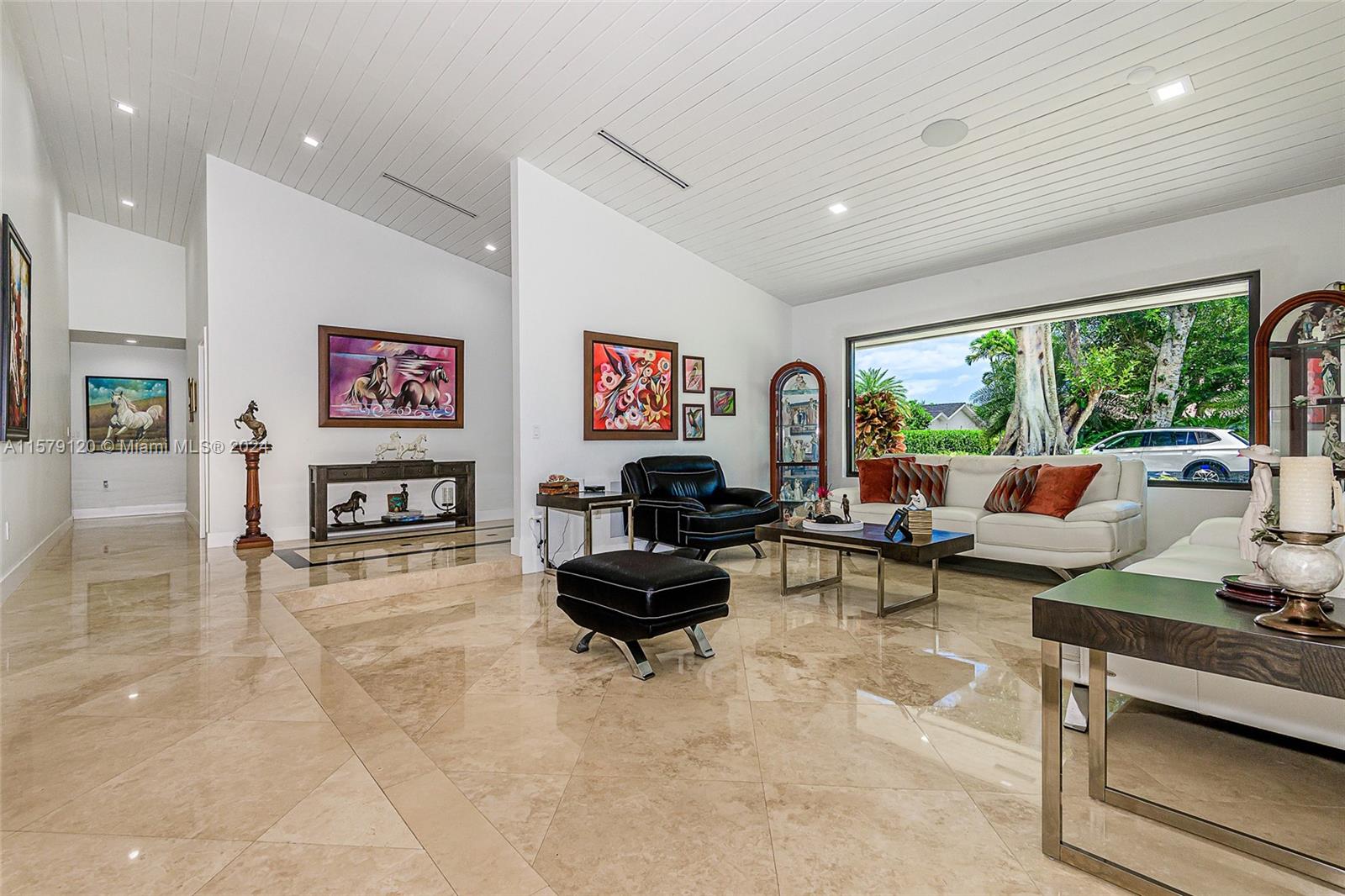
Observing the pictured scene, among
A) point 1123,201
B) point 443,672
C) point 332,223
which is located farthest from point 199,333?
point 1123,201

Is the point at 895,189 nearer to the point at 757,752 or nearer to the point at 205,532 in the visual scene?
the point at 757,752

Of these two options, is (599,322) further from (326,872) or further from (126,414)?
(126,414)

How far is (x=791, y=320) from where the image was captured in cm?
779

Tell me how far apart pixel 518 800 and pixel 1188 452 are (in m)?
6.06

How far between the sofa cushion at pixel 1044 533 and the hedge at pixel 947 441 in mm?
2489

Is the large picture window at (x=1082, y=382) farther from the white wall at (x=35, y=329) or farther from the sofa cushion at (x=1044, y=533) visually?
the white wall at (x=35, y=329)

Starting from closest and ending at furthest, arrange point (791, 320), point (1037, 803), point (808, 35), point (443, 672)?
point (1037, 803) < point (443, 672) < point (808, 35) < point (791, 320)

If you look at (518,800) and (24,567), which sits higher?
(24,567)

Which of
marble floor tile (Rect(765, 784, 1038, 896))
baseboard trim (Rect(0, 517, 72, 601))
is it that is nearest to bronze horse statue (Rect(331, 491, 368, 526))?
baseboard trim (Rect(0, 517, 72, 601))

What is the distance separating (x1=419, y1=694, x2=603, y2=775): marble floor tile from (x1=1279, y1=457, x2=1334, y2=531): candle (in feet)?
6.53

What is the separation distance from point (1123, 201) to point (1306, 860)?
466 centimetres

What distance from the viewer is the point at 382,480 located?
21.0 feet

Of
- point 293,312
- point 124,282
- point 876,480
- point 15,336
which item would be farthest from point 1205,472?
point 124,282

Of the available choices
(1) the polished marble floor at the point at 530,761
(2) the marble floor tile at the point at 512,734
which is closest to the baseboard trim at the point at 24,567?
(1) the polished marble floor at the point at 530,761
